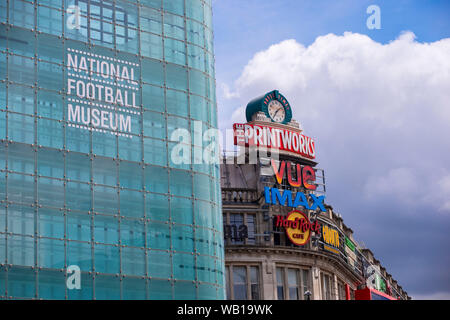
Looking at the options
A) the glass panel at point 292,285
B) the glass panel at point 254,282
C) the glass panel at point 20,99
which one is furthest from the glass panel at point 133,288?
the glass panel at point 292,285

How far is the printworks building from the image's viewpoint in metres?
89.4

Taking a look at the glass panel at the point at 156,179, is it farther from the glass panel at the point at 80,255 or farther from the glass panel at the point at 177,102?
→ the glass panel at the point at 80,255

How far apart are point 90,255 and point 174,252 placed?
6856 millimetres

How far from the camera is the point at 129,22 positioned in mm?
72125

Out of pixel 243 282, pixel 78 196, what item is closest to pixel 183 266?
pixel 78 196

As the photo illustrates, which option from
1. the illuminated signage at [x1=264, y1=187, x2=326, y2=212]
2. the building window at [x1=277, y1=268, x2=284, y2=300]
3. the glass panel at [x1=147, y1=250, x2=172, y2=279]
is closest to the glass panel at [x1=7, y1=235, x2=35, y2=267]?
the glass panel at [x1=147, y1=250, x2=172, y2=279]

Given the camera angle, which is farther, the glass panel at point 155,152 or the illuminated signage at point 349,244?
the illuminated signage at point 349,244

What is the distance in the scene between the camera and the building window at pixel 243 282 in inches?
3474

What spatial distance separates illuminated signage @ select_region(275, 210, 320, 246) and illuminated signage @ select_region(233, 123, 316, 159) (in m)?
8.19

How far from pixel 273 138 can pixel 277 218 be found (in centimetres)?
995

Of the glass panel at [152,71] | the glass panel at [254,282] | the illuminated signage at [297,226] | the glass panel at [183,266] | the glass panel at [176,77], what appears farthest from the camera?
the illuminated signage at [297,226]

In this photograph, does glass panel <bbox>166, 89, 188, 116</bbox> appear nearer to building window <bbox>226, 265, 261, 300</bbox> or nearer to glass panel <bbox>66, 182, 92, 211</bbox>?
glass panel <bbox>66, 182, 92, 211</bbox>
